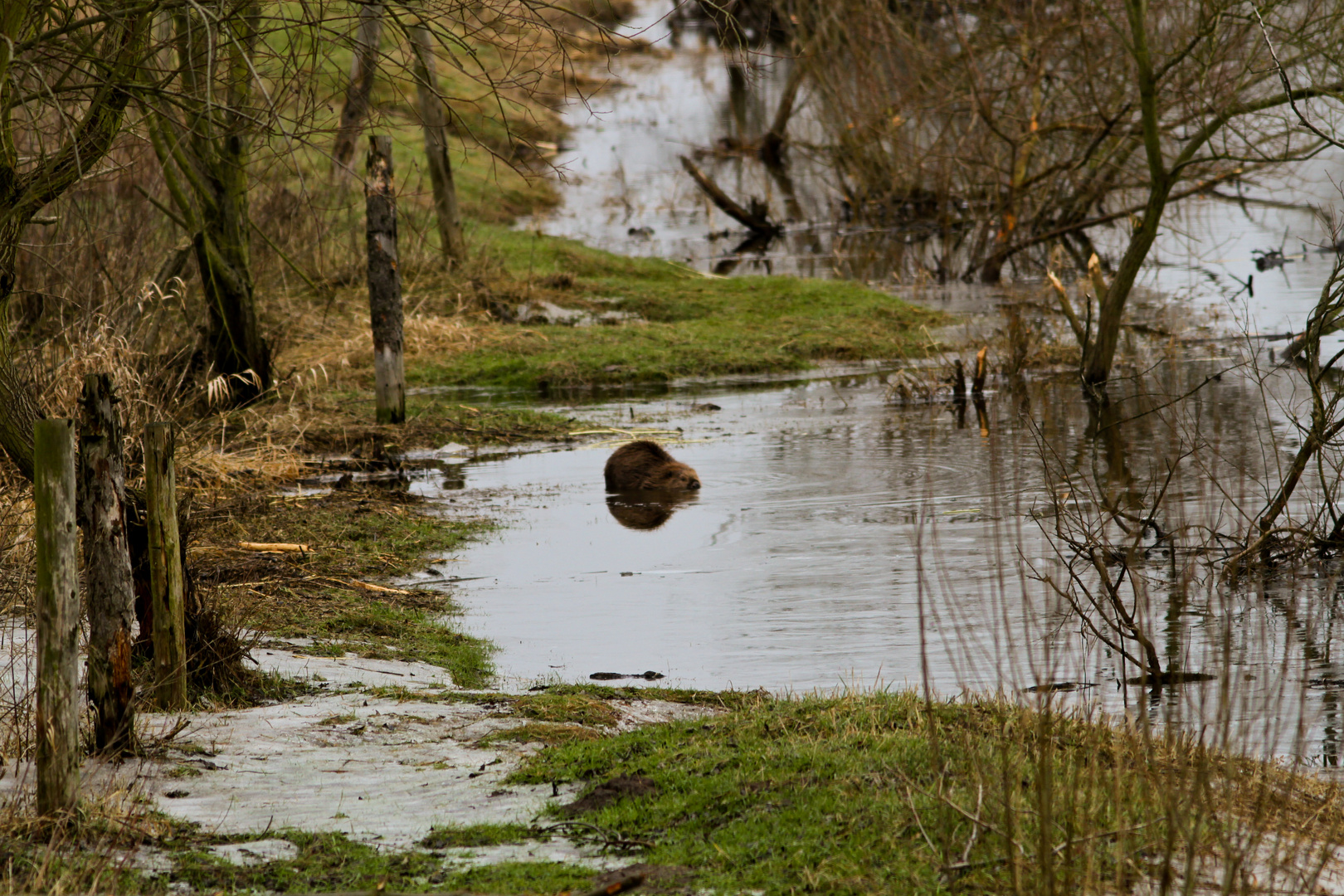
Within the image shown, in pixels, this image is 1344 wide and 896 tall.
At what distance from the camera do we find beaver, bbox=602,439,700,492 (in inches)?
456

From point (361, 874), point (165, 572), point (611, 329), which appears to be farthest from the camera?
point (611, 329)

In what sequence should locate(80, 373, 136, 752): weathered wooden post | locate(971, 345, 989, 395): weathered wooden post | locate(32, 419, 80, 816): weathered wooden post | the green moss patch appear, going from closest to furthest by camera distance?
locate(32, 419, 80, 816): weathered wooden post → locate(80, 373, 136, 752): weathered wooden post → the green moss patch → locate(971, 345, 989, 395): weathered wooden post

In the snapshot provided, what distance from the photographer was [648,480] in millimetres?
11641

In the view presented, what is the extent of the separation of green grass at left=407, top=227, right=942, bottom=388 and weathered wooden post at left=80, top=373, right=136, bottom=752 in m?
12.2

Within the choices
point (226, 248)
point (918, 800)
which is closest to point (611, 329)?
point (226, 248)

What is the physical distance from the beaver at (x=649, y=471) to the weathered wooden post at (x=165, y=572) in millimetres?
6121

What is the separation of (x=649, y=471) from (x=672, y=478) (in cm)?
23

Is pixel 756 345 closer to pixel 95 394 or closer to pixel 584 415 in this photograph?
pixel 584 415

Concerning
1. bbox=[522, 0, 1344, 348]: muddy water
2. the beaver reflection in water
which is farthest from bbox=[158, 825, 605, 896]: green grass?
bbox=[522, 0, 1344, 348]: muddy water

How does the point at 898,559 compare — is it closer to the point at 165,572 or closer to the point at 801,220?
the point at 165,572

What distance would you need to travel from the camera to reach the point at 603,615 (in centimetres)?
843

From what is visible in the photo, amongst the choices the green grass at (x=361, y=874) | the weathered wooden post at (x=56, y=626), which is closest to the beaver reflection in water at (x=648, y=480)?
the green grass at (x=361, y=874)

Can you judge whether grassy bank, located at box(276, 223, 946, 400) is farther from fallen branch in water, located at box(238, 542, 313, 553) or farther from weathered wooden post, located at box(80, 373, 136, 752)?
weathered wooden post, located at box(80, 373, 136, 752)

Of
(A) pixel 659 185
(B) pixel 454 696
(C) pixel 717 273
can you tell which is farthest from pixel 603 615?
(A) pixel 659 185
